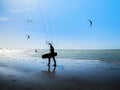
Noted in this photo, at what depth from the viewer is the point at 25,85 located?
11.4 meters

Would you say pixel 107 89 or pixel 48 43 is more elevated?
pixel 48 43

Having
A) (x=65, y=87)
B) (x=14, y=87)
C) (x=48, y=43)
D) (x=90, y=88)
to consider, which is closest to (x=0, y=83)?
(x=14, y=87)

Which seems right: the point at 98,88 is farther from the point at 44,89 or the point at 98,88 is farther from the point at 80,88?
the point at 44,89

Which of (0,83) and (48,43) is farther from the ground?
(48,43)

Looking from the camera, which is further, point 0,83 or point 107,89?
point 0,83

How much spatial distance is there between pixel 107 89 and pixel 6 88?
4555mm

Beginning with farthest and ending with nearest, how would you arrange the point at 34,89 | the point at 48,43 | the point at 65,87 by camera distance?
1. the point at 48,43
2. the point at 65,87
3. the point at 34,89

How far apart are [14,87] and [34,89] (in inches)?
38.7

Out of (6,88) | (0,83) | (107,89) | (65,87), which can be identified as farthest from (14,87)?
(107,89)

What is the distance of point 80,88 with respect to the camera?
1116cm

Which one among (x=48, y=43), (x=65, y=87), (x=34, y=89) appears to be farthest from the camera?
(x=48, y=43)

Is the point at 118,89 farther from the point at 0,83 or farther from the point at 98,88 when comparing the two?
the point at 0,83

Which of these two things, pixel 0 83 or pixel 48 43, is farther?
pixel 48 43

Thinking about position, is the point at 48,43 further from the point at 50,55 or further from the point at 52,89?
the point at 52,89
